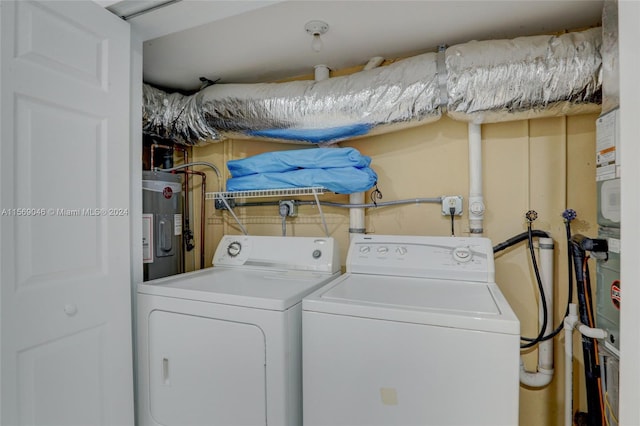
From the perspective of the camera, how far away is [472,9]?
155 cm

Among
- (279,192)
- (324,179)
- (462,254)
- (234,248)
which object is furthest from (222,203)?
(462,254)

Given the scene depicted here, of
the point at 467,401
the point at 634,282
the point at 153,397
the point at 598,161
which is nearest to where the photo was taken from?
the point at 634,282

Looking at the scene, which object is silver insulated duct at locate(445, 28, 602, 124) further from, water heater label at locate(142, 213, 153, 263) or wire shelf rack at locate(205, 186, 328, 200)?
water heater label at locate(142, 213, 153, 263)

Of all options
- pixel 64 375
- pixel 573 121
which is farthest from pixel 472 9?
pixel 64 375

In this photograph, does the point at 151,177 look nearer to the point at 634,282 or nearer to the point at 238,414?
the point at 238,414

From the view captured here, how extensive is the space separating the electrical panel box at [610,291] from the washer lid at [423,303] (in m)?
0.39

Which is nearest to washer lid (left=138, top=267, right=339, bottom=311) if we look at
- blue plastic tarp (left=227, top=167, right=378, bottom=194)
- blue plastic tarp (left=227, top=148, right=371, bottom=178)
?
blue plastic tarp (left=227, top=167, right=378, bottom=194)

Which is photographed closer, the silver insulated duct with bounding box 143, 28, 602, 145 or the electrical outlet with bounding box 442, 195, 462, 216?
the silver insulated duct with bounding box 143, 28, 602, 145

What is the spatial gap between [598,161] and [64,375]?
7.35 ft

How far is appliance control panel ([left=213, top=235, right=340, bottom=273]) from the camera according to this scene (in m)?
1.78

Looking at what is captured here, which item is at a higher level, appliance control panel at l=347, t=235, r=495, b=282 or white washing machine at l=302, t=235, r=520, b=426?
appliance control panel at l=347, t=235, r=495, b=282

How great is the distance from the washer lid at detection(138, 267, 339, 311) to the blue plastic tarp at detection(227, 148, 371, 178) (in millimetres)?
616

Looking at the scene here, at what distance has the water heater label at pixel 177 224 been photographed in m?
2.03

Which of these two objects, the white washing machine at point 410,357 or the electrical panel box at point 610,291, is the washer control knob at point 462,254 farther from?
the electrical panel box at point 610,291
